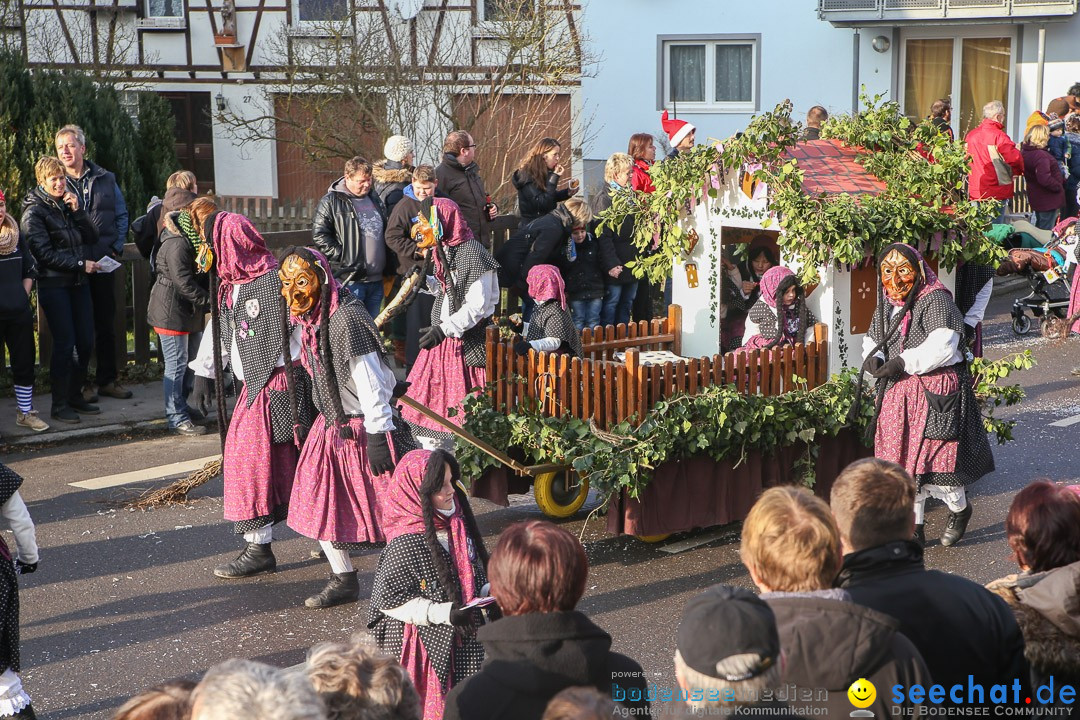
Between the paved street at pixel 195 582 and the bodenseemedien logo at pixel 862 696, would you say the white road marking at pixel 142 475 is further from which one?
the bodenseemedien logo at pixel 862 696

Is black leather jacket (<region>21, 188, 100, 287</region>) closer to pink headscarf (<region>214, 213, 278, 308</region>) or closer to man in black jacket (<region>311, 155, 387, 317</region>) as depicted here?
man in black jacket (<region>311, 155, 387, 317</region>)

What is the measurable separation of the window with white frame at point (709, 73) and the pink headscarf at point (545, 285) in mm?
15466

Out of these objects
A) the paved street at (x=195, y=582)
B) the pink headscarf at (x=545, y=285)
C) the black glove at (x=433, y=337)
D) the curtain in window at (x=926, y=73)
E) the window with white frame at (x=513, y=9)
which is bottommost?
the paved street at (x=195, y=582)

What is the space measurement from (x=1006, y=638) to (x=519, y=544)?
4.21 ft

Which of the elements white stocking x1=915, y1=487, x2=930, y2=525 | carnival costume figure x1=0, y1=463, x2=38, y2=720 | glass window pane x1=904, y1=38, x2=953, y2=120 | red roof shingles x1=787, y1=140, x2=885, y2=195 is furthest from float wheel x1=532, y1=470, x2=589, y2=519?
glass window pane x1=904, y1=38, x2=953, y2=120

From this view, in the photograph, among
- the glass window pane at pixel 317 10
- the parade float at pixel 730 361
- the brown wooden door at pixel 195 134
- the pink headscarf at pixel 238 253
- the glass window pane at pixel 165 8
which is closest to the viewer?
the pink headscarf at pixel 238 253

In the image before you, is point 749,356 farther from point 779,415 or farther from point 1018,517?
point 1018,517

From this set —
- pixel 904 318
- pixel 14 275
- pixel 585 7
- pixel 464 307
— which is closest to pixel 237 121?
pixel 585 7

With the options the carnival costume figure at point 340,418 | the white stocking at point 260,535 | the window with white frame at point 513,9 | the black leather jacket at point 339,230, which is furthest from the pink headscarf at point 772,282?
the window with white frame at point 513,9

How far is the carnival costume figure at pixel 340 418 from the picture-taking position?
231 inches

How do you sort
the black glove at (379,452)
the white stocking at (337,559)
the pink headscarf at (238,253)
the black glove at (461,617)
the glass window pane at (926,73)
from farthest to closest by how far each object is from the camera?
the glass window pane at (926,73) < the pink headscarf at (238,253) < the white stocking at (337,559) < the black glove at (379,452) < the black glove at (461,617)

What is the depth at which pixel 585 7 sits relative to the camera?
22.9 metres

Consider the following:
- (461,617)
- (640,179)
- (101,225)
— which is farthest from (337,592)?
(640,179)

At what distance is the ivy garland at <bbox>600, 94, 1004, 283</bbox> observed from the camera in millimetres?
7508
